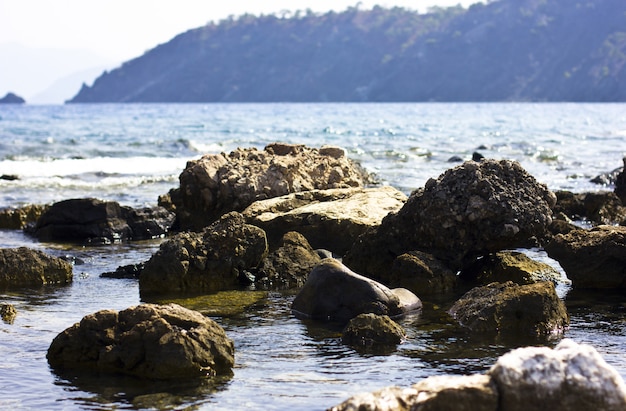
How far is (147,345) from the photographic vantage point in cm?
745

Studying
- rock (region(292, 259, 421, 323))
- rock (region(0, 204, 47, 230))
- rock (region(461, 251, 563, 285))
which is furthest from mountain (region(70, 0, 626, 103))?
rock (region(292, 259, 421, 323))

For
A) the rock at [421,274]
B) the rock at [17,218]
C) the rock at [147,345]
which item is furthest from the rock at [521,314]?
the rock at [17,218]

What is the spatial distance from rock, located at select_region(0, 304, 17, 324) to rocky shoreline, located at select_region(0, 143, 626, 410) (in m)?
1.44

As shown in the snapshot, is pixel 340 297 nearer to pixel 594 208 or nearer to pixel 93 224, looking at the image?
pixel 93 224

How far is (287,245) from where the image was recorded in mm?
11555

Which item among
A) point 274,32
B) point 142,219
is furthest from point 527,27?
point 142,219

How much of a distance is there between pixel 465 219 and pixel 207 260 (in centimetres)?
300

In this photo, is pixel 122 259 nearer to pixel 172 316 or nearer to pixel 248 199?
pixel 248 199

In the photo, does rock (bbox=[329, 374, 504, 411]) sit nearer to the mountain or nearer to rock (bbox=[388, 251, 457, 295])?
rock (bbox=[388, 251, 457, 295])

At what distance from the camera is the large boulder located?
223 inches

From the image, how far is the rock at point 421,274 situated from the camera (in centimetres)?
1061

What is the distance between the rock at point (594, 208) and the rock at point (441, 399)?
11.2 meters

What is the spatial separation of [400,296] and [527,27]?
533ft

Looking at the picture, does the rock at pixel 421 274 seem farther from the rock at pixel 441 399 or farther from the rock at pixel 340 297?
the rock at pixel 441 399
